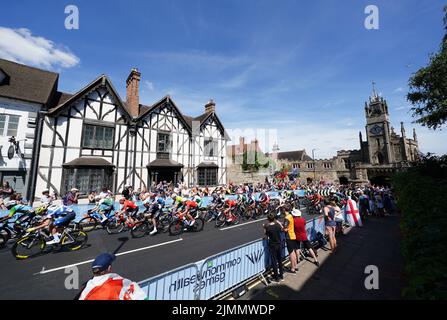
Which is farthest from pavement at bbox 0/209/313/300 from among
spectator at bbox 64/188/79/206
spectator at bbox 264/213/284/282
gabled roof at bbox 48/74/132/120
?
gabled roof at bbox 48/74/132/120

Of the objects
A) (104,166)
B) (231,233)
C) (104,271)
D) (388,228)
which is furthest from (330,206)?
(104,166)

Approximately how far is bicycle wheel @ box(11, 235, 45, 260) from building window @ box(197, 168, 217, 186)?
13822 millimetres

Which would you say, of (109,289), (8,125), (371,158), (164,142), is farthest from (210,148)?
(371,158)

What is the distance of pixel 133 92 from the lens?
1739 centimetres

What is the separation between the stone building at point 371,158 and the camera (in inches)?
1940

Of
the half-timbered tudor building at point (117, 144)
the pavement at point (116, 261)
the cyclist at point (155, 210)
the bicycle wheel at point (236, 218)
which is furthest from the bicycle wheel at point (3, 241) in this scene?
the bicycle wheel at point (236, 218)

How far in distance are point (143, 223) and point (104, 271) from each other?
6.40 m

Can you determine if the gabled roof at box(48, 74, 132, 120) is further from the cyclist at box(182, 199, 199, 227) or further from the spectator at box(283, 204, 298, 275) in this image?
A: the spectator at box(283, 204, 298, 275)

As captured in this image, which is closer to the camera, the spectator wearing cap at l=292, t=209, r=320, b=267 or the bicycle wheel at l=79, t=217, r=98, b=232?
the spectator wearing cap at l=292, t=209, r=320, b=267

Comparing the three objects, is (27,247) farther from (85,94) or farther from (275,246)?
(85,94)

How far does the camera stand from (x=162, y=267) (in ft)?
18.5

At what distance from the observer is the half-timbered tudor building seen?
13078 mm

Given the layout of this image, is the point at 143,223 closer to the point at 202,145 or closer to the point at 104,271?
the point at 104,271

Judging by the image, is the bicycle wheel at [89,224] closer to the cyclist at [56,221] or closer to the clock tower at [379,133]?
the cyclist at [56,221]
